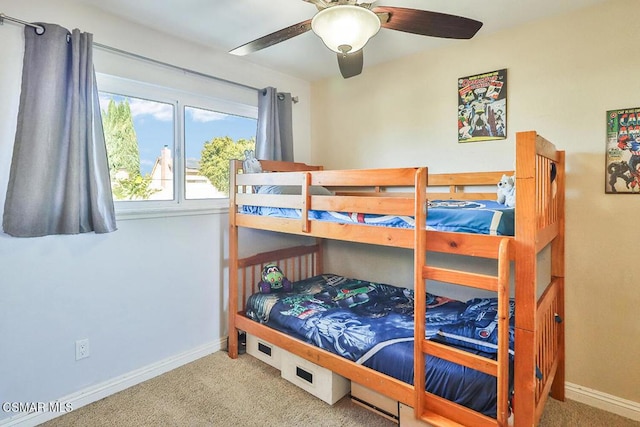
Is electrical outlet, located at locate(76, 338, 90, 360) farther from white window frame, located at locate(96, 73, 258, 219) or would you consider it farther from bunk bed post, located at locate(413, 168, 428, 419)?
bunk bed post, located at locate(413, 168, 428, 419)

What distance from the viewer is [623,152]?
203 centimetres

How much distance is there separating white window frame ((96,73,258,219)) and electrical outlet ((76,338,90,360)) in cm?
78

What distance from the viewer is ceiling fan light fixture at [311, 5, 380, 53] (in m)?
1.42

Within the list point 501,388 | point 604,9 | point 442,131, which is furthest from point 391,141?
point 501,388

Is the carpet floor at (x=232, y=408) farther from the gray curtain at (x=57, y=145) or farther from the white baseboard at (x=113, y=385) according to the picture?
the gray curtain at (x=57, y=145)

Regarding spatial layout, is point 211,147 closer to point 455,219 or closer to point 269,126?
point 269,126

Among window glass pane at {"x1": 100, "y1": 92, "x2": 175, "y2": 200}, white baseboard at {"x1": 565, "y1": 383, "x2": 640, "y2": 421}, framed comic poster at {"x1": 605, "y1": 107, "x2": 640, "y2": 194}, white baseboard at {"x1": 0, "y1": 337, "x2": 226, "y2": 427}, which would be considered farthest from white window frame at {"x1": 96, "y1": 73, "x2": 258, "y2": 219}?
white baseboard at {"x1": 565, "y1": 383, "x2": 640, "y2": 421}

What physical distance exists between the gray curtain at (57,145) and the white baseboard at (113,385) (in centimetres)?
100

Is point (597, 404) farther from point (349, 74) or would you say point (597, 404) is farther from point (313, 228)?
point (349, 74)

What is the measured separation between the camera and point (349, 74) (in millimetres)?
1962

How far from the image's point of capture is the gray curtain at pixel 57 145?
184 centimetres

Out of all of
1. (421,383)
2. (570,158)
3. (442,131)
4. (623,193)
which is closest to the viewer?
(421,383)

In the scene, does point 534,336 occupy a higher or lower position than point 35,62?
lower

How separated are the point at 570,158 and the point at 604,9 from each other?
866mm
